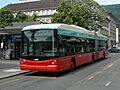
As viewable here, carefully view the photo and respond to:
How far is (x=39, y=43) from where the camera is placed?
1812 centimetres

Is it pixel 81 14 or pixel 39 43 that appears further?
pixel 81 14

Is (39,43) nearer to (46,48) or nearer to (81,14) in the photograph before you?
(46,48)

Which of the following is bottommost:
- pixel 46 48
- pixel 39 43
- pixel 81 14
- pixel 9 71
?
pixel 9 71

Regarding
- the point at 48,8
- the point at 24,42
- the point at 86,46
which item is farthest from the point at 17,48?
the point at 48,8

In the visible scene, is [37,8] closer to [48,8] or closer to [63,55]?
[48,8]

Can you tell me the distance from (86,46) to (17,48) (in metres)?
10.5

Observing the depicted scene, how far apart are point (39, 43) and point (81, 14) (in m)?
35.9

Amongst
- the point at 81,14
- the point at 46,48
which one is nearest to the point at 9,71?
the point at 46,48

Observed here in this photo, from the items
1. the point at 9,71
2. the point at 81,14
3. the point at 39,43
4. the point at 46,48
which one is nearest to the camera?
the point at 46,48

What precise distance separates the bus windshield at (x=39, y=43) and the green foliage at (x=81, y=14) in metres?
30.7

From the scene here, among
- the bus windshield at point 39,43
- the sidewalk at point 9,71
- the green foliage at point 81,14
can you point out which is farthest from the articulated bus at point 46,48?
the green foliage at point 81,14

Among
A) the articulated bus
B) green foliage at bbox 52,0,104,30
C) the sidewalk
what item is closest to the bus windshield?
the articulated bus

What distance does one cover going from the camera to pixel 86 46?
2594 centimetres

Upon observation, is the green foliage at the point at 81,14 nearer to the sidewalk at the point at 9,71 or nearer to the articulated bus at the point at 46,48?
the sidewalk at the point at 9,71
